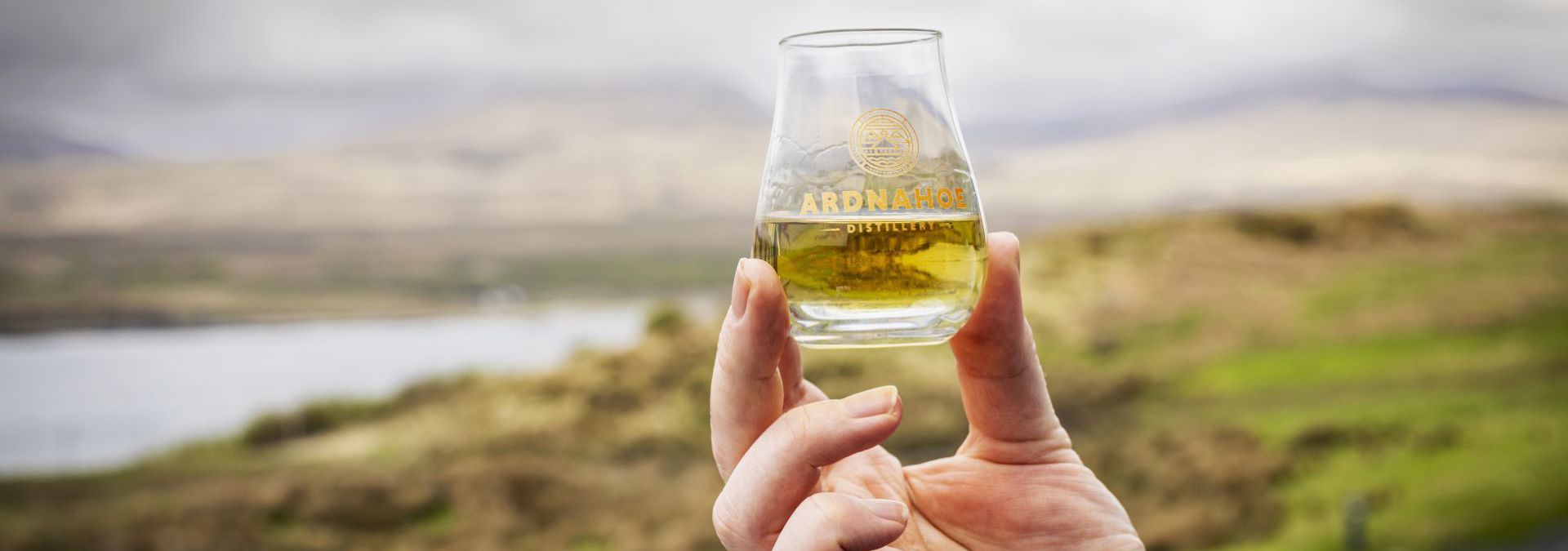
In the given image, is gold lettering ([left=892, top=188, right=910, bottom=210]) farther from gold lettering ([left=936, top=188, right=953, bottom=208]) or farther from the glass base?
the glass base

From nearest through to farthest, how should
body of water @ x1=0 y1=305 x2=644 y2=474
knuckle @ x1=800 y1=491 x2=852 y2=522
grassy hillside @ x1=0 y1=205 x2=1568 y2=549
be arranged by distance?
knuckle @ x1=800 y1=491 x2=852 y2=522 → grassy hillside @ x1=0 y1=205 x2=1568 y2=549 → body of water @ x1=0 y1=305 x2=644 y2=474

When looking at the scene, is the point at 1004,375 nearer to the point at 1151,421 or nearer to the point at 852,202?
the point at 852,202

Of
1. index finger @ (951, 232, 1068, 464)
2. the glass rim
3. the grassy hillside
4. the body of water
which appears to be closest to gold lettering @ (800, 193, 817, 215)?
the glass rim

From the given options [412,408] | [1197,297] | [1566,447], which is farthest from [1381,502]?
[412,408]

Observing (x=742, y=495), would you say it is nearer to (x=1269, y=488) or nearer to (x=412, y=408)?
(x=1269, y=488)

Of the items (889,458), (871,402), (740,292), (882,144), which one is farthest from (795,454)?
(889,458)

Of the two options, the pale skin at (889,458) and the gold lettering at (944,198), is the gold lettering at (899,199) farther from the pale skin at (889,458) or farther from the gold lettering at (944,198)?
the pale skin at (889,458)

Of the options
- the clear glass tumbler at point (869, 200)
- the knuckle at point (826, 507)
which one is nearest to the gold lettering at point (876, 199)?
the clear glass tumbler at point (869, 200)
